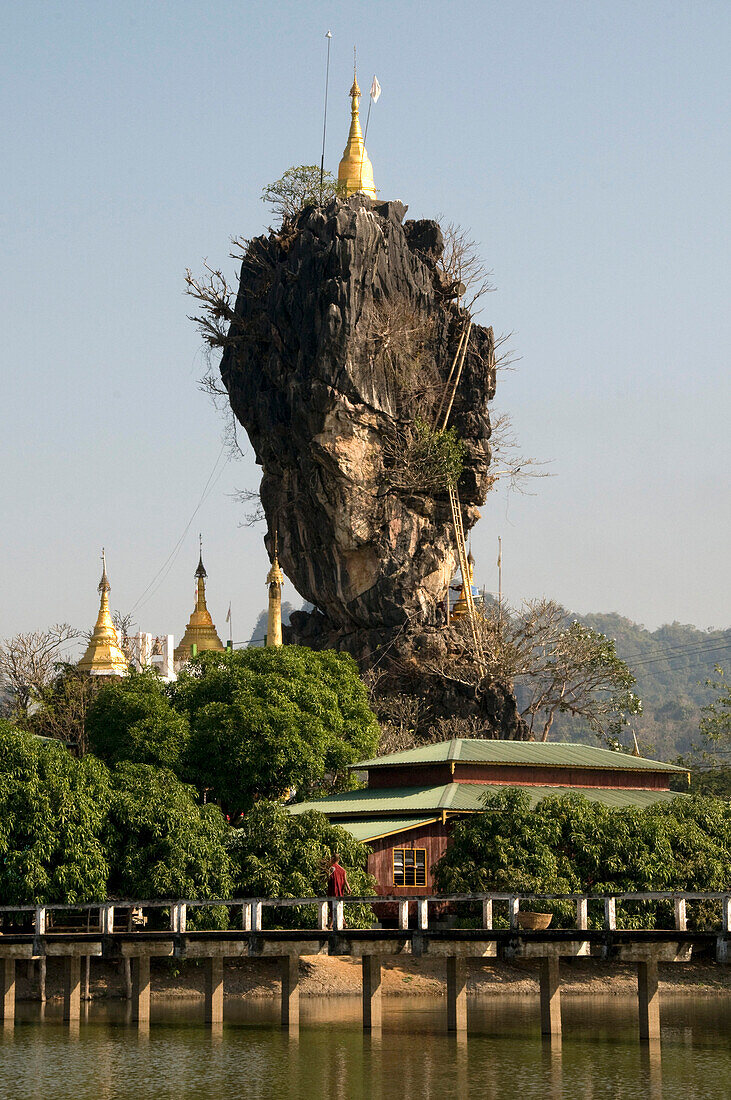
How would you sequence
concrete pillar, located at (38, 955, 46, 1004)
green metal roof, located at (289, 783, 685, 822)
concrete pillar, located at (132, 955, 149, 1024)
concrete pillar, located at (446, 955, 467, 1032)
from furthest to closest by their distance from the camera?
green metal roof, located at (289, 783, 685, 822) → concrete pillar, located at (38, 955, 46, 1004) → concrete pillar, located at (132, 955, 149, 1024) → concrete pillar, located at (446, 955, 467, 1032)

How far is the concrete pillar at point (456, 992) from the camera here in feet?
114

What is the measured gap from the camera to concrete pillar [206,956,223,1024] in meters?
36.3

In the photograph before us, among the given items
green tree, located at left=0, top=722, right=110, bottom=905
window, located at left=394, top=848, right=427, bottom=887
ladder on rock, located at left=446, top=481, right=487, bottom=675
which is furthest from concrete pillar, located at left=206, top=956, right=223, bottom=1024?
ladder on rock, located at left=446, top=481, right=487, bottom=675

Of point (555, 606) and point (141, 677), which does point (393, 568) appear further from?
point (141, 677)

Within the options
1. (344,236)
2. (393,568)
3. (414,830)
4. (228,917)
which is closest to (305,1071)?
(228,917)

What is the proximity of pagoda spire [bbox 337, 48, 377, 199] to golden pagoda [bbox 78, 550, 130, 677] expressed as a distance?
29.2 m

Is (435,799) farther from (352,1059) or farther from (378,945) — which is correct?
(352,1059)

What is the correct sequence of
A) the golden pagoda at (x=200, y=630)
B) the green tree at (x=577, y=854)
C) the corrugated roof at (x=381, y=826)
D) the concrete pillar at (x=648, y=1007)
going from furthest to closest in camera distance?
the golden pagoda at (x=200, y=630) < the corrugated roof at (x=381, y=826) < the green tree at (x=577, y=854) < the concrete pillar at (x=648, y=1007)

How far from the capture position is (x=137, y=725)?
52.9 meters

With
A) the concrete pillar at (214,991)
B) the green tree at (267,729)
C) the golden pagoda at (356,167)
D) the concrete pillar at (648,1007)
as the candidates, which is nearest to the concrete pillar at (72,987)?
the concrete pillar at (214,991)

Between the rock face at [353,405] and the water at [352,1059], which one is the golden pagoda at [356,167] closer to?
the rock face at [353,405]

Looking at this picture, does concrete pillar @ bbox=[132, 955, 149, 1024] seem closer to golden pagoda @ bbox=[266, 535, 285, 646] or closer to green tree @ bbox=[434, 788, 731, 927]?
green tree @ bbox=[434, 788, 731, 927]

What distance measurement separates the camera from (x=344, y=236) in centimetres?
7906

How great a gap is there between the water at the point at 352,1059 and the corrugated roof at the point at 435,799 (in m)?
8.04
